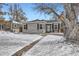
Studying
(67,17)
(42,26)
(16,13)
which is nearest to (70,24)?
(67,17)

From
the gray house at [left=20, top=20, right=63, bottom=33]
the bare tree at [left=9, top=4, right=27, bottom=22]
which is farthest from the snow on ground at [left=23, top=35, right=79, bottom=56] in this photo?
the bare tree at [left=9, top=4, right=27, bottom=22]

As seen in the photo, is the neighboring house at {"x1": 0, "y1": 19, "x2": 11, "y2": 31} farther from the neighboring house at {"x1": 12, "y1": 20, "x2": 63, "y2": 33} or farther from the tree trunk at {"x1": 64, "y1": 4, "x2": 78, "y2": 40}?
the tree trunk at {"x1": 64, "y1": 4, "x2": 78, "y2": 40}

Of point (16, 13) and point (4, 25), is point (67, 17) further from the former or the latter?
point (4, 25)

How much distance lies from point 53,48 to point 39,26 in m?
0.23

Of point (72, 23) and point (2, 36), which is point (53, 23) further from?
point (2, 36)

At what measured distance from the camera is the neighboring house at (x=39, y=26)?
2.41 meters

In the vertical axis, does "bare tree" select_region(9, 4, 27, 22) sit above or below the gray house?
above

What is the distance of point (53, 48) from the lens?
7.89 feet

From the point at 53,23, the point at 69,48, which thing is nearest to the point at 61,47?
the point at 69,48

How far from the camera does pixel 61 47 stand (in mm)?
2410

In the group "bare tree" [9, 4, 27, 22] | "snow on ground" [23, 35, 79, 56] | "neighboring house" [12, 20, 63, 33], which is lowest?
"snow on ground" [23, 35, 79, 56]

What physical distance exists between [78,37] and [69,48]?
124 mm

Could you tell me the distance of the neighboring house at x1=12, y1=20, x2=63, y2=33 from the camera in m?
2.41

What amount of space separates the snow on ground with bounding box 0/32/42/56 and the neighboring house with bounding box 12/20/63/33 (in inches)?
1.9
